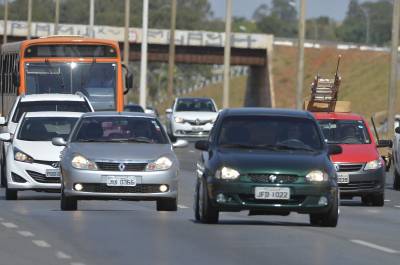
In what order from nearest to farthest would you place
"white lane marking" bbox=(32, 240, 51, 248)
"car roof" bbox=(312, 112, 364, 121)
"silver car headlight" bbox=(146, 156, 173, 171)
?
"white lane marking" bbox=(32, 240, 51, 248), "silver car headlight" bbox=(146, 156, 173, 171), "car roof" bbox=(312, 112, 364, 121)

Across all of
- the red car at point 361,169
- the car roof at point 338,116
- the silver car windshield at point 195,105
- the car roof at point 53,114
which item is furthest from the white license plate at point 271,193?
the silver car windshield at point 195,105

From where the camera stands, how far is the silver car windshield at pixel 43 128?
28.1 m

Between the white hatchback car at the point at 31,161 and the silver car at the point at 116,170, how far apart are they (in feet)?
8.71

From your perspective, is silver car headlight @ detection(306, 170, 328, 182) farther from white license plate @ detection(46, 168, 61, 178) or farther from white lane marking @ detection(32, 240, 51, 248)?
white license plate @ detection(46, 168, 61, 178)

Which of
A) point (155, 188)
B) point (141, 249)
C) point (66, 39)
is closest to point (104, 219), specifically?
point (155, 188)

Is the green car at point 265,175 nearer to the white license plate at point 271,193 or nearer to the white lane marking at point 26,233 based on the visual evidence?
the white license plate at point 271,193

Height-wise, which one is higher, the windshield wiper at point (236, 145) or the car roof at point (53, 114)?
the windshield wiper at point (236, 145)

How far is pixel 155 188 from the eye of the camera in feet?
77.8

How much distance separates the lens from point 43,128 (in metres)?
28.3

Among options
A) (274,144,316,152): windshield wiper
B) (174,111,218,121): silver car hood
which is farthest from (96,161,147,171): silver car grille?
(174,111,218,121): silver car hood

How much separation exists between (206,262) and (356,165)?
12.0 m

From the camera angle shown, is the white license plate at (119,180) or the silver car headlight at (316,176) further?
the white license plate at (119,180)

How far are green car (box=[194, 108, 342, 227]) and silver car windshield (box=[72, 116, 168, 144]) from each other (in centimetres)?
320

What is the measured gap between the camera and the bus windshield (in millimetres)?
40750
